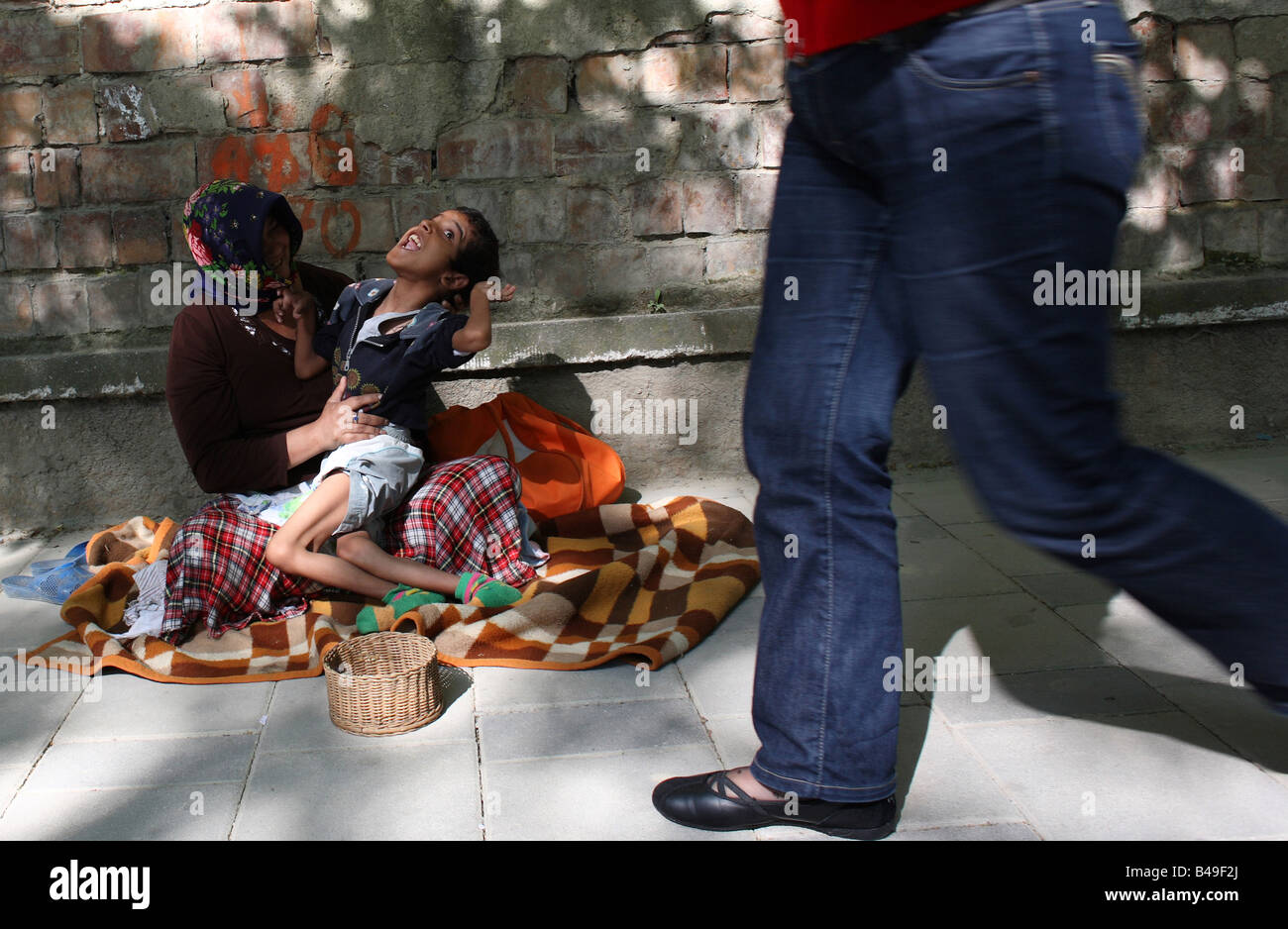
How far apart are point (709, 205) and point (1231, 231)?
1.95 m

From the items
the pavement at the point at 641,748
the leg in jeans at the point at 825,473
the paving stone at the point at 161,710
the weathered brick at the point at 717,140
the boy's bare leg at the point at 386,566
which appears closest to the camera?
the leg in jeans at the point at 825,473

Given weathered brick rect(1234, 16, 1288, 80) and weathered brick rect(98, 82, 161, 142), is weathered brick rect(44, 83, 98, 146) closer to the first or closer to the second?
weathered brick rect(98, 82, 161, 142)

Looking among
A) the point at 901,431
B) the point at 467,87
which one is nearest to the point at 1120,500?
the point at 901,431

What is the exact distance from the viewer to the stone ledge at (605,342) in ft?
13.0

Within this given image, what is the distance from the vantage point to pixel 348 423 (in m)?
3.35

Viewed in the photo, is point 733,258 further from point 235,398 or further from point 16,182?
point 16,182

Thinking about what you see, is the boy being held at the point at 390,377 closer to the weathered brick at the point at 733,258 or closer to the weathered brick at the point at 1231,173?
the weathered brick at the point at 733,258

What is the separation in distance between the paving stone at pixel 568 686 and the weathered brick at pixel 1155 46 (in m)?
2.95

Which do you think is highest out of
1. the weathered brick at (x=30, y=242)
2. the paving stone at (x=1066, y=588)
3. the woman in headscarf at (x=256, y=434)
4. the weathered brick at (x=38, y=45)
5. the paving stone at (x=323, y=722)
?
the weathered brick at (x=38, y=45)

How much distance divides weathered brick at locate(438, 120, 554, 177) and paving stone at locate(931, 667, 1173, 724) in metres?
2.43

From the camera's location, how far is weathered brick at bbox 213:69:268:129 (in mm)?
4027

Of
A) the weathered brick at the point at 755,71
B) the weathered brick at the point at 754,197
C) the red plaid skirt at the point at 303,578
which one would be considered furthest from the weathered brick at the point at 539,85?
the red plaid skirt at the point at 303,578

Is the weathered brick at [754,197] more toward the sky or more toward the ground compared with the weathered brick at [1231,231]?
more toward the sky

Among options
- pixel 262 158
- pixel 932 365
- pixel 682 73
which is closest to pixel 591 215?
pixel 682 73
